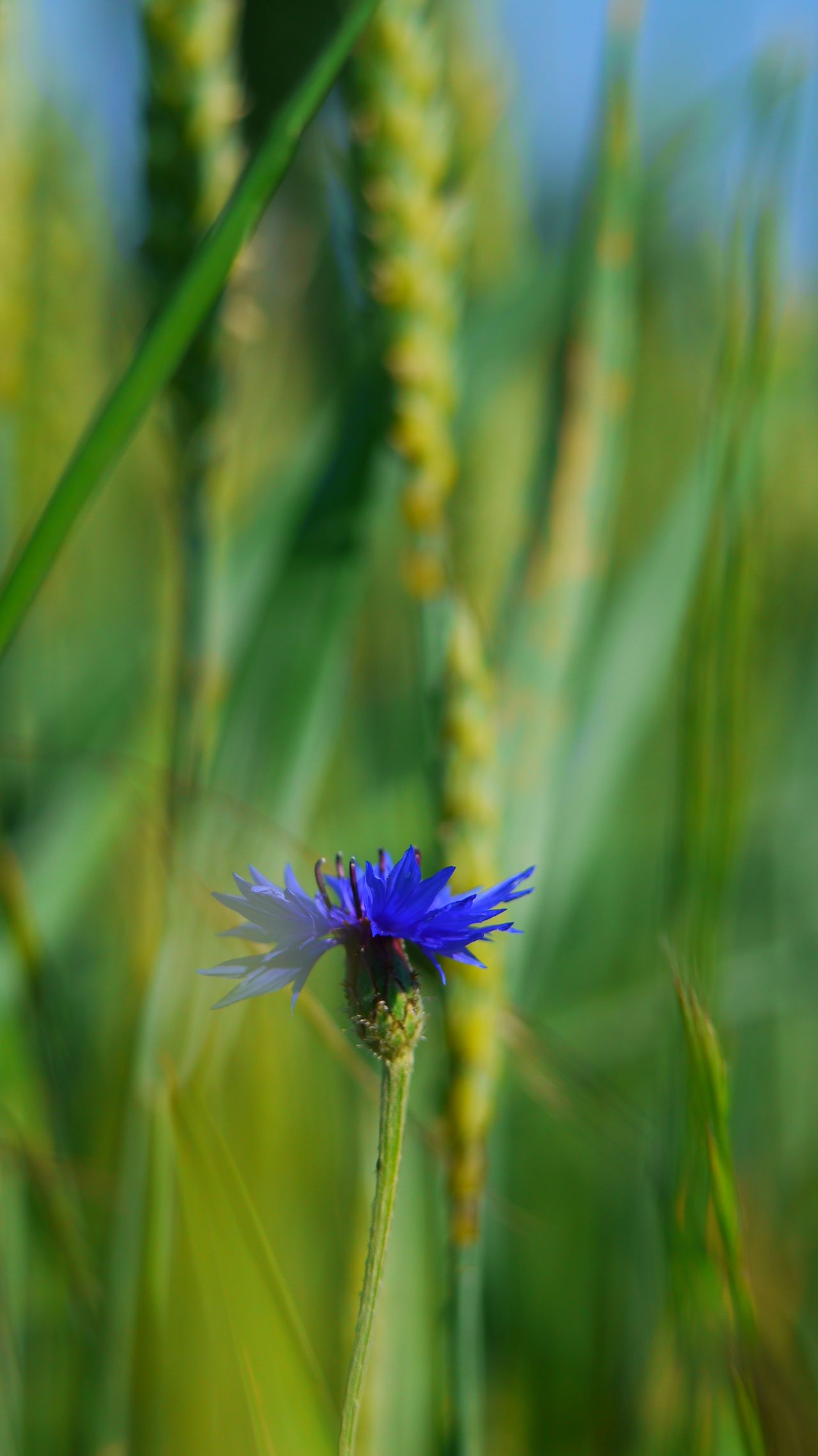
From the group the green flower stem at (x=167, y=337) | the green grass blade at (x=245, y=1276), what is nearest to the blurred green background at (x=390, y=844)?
the green grass blade at (x=245, y=1276)

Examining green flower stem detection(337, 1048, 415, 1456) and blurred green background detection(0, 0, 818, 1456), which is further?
blurred green background detection(0, 0, 818, 1456)

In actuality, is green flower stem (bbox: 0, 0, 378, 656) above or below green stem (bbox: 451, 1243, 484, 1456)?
above

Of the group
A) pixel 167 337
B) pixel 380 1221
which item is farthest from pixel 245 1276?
pixel 167 337

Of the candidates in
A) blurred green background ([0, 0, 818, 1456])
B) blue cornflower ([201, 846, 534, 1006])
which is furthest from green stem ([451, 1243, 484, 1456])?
blue cornflower ([201, 846, 534, 1006])

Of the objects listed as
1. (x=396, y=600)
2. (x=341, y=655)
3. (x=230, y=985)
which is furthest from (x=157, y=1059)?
(x=396, y=600)

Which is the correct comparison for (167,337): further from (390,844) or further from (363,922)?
(390,844)

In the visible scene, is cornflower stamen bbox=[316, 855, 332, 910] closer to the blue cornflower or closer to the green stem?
the blue cornflower
